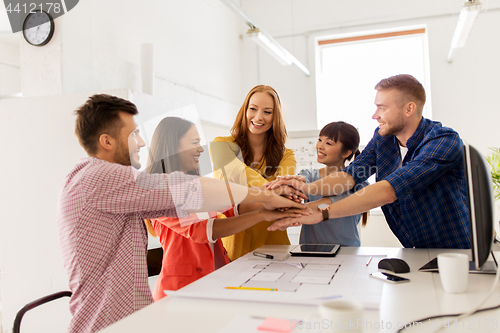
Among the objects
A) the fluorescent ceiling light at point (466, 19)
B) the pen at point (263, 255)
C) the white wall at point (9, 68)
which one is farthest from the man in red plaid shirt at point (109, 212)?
the white wall at point (9, 68)

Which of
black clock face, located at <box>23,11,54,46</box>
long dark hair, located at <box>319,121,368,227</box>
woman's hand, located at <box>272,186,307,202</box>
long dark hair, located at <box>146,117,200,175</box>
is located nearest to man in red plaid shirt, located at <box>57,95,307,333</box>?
long dark hair, located at <box>146,117,200,175</box>

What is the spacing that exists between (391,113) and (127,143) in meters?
1.21

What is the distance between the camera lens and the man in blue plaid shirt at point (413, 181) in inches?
59.8

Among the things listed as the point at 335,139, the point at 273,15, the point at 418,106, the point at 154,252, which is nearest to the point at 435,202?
the point at 418,106

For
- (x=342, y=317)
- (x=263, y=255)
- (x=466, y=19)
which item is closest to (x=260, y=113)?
(x=263, y=255)

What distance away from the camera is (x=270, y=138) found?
2.07 meters

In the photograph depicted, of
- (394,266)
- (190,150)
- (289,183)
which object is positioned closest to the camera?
(394,266)

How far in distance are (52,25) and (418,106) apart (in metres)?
2.19

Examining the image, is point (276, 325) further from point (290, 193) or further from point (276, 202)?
point (290, 193)

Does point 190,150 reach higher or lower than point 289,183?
higher

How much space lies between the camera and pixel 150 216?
126 cm

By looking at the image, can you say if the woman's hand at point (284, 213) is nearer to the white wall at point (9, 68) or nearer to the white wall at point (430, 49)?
the white wall at point (430, 49)

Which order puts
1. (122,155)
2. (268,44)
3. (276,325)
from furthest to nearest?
(268,44), (122,155), (276,325)

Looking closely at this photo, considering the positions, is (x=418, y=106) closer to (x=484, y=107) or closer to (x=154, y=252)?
(x=154, y=252)
